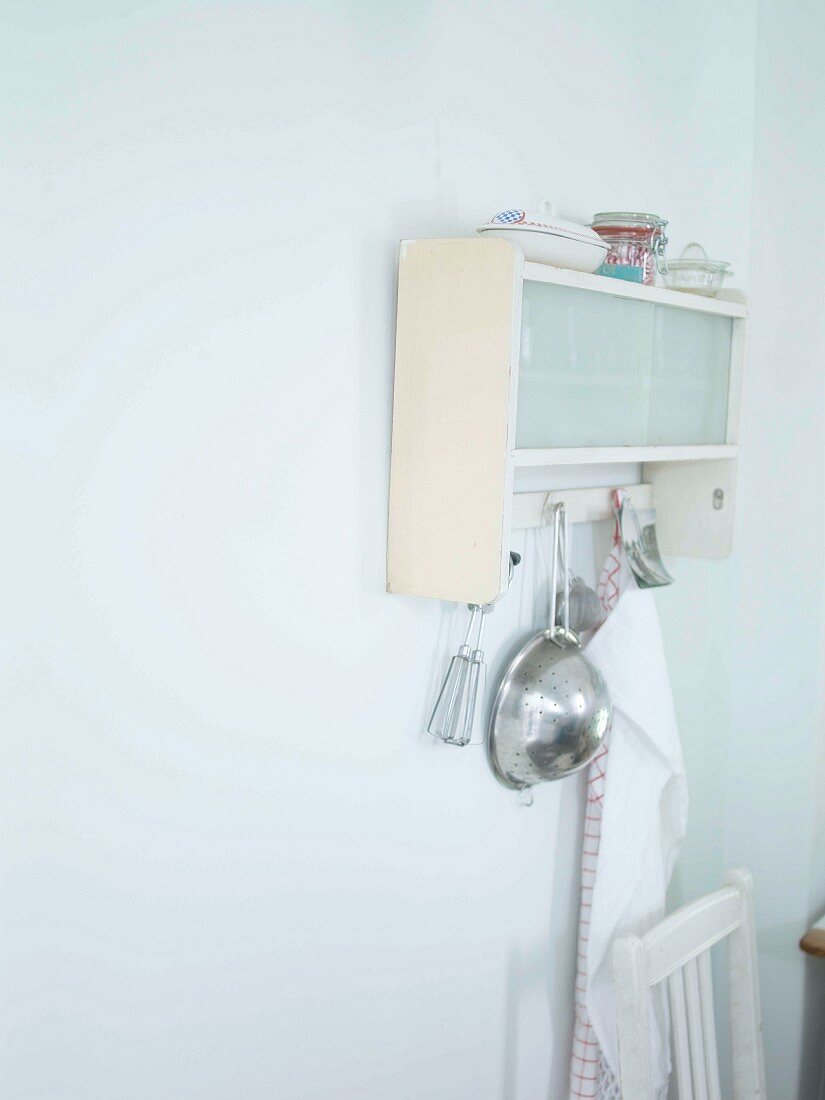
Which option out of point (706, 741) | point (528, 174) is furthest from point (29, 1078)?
point (706, 741)

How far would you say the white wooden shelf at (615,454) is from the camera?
1161mm

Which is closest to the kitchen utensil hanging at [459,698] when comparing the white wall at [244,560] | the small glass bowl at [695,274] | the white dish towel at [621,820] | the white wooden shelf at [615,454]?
the white wall at [244,560]

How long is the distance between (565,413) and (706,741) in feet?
2.79

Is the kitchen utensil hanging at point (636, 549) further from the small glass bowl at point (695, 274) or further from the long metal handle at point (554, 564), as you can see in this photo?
the small glass bowl at point (695, 274)

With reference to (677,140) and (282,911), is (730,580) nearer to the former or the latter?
(677,140)

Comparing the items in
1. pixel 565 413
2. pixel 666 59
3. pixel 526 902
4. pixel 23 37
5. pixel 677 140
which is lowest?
pixel 526 902

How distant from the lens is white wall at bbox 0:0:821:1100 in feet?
2.91

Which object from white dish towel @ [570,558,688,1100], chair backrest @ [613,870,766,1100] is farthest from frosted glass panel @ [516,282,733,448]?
chair backrest @ [613,870,766,1100]

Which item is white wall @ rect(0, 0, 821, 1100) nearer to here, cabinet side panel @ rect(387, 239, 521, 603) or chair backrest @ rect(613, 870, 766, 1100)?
cabinet side panel @ rect(387, 239, 521, 603)

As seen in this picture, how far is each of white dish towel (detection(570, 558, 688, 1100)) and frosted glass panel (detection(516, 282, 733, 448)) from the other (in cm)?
22

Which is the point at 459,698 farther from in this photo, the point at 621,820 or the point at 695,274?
the point at 695,274

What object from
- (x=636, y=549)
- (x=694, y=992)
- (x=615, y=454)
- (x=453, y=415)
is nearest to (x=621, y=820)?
(x=694, y=992)

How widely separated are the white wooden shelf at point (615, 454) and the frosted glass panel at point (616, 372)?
0.02 metres

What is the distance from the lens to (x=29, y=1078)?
0.91 m
